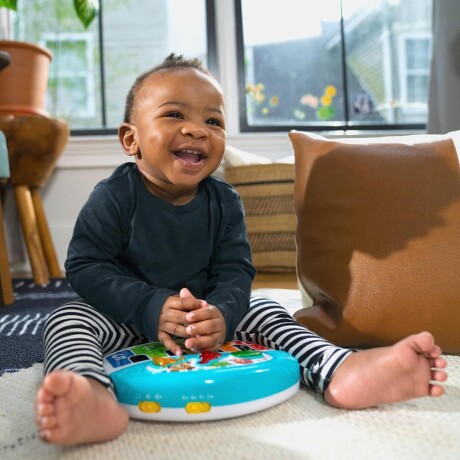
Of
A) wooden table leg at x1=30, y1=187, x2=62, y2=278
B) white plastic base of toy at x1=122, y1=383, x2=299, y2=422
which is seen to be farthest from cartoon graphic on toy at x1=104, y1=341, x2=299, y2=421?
wooden table leg at x1=30, y1=187, x2=62, y2=278

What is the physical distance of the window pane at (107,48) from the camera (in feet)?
7.67

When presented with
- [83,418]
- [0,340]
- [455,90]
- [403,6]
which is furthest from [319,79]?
[83,418]

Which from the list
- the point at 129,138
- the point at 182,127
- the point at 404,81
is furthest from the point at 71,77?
the point at 182,127

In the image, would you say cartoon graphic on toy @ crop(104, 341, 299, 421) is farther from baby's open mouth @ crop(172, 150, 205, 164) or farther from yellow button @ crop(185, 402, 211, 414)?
baby's open mouth @ crop(172, 150, 205, 164)

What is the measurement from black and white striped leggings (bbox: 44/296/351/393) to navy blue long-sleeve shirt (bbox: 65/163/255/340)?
4cm

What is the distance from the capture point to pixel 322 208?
3.13 ft

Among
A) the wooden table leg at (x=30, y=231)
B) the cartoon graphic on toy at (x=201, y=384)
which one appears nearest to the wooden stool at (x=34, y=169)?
the wooden table leg at (x=30, y=231)

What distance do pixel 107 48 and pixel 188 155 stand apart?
1686 mm

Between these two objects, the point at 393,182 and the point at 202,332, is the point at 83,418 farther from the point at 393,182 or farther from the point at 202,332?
the point at 393,182

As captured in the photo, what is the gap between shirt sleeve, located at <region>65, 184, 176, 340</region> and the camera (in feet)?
2.44

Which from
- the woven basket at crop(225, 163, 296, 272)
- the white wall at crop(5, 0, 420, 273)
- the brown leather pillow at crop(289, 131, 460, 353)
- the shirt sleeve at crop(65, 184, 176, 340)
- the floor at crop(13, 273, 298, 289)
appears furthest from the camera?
the white wall at crop(5, 0, 420, 273)

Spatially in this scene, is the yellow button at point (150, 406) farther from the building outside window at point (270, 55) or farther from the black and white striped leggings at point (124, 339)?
the building outside window at point (270, 55)

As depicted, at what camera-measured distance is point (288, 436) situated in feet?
1.86

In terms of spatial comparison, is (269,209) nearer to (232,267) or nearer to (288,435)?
(232,267)
